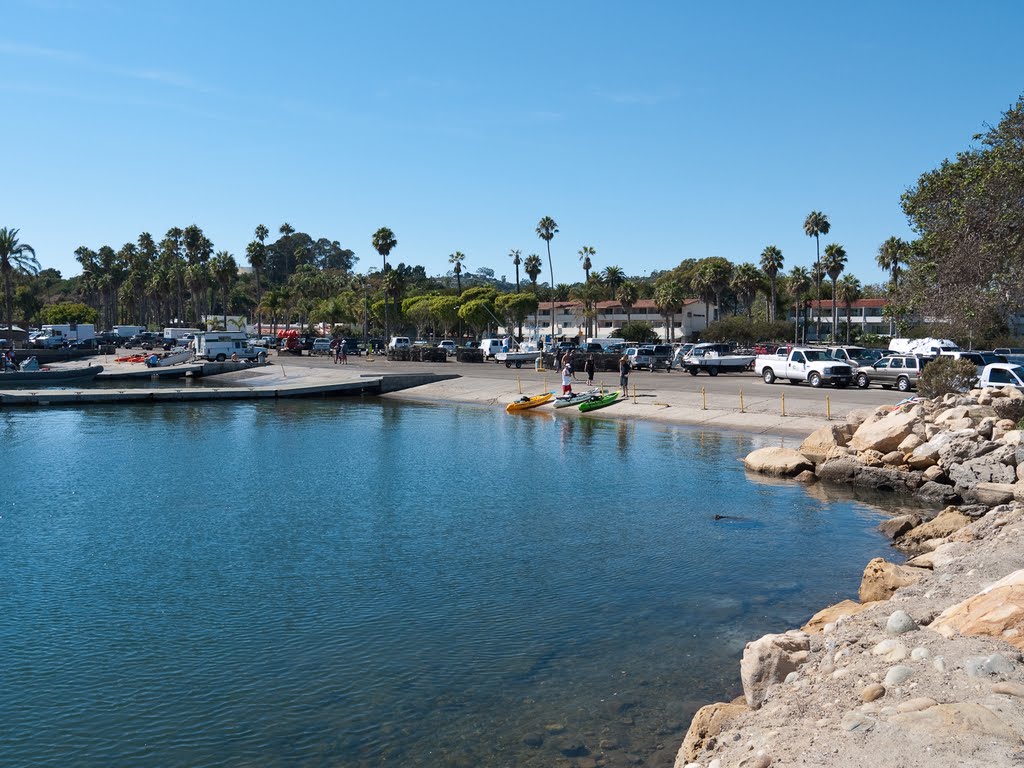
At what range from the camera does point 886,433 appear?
83.8ft

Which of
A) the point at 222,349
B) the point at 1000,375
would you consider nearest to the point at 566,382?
the point at 1000,375

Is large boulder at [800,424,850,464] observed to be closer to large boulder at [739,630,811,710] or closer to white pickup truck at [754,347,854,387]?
white pickup truck at [754,347,854,387]

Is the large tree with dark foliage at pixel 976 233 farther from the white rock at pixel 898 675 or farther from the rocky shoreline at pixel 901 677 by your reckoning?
the white rock at pixel 898 675

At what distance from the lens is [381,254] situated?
116250 mm

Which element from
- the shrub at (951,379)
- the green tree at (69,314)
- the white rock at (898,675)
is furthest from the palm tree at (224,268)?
the white rock at (898,675)

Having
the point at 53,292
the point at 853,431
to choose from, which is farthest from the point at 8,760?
the point at 53,292

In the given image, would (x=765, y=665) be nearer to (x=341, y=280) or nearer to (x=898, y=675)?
(x=898, y=675)

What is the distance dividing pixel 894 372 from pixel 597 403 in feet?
46.5

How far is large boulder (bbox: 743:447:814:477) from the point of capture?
2586cm

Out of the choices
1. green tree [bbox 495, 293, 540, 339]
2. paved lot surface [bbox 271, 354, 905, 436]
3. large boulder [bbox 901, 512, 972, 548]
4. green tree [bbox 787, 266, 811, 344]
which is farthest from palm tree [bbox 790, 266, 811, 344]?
large boulder [bbox 901, 512, 972, 548]

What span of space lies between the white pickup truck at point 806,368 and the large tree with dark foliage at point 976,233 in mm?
13477

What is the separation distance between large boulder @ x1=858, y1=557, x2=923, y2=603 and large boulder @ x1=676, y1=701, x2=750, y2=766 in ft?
15.8

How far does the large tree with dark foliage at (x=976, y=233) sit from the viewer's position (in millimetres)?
26812

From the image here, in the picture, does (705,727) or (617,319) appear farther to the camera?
(617,319)
